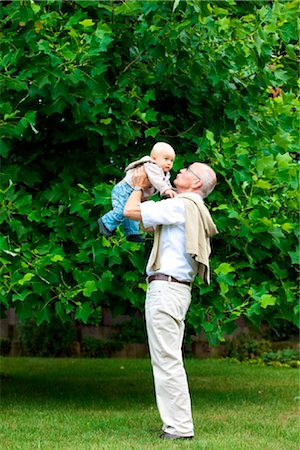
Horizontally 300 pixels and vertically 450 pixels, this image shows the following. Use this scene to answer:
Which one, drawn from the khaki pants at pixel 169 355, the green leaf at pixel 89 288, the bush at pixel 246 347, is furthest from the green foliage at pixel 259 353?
the khaki pants at pixel 169 355

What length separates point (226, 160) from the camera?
22.8 feet

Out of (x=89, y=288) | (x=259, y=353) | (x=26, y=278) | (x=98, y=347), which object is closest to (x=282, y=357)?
(x=259, y=353)

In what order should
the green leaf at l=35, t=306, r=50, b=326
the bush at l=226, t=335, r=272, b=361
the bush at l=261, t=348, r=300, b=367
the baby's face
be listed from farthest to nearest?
the bush at l=226, t=335, r=272, b=361, the bush at l=261, t=348, r=300, b=367, the green leaf at l=35, t=306, r=50, b=326, the baby's face

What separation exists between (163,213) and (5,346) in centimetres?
960

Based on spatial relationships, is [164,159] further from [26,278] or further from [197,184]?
[26,278]

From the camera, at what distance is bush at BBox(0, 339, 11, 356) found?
14.3 meters

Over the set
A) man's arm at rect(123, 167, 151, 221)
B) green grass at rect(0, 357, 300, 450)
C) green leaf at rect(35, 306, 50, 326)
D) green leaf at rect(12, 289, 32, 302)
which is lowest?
green grass at rect(0, 357, 300, 450)

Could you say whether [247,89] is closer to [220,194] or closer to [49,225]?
[220,194]

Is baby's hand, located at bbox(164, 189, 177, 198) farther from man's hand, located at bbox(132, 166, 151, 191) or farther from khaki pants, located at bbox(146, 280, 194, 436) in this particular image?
khaki pants, located at bbox(146, 280, 194, 436)

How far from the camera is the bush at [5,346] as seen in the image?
14297 millimetres

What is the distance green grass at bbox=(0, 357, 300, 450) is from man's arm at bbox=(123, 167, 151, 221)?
146 centimetres

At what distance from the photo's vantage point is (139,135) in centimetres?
730

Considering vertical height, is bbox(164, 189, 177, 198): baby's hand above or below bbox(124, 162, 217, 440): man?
above

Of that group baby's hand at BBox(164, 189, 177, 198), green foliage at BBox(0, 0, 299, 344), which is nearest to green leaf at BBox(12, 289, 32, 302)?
green foliage at BBox(0, 0, 299, 344)
